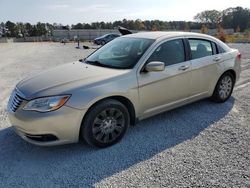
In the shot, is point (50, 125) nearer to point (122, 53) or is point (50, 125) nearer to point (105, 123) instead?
point (105, 123)

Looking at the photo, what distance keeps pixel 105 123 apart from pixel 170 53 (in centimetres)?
165

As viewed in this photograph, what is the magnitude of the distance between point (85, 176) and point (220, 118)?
9.10 ft

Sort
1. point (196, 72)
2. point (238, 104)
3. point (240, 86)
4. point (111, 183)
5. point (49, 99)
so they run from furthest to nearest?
point (240, 86)
point (238, 104)
point (196, 72)
point (49, 99)
point (111, 183)

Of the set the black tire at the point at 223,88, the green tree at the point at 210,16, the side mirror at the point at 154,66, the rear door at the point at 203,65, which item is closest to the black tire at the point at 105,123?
the side mirror at the point at 154,66

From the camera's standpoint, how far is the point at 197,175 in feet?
9.75

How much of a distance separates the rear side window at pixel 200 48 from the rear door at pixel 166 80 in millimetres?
255

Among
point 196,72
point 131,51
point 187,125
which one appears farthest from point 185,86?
point 131,51

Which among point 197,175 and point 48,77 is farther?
point 48,77

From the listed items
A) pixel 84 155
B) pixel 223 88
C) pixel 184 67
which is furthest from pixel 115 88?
pixel 223 88

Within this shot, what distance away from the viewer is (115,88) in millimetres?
3465

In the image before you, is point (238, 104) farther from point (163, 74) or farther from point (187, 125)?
point (163, 74)

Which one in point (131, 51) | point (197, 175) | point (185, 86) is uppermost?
point (131, 51)

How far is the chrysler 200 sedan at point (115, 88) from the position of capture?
10.5 feet

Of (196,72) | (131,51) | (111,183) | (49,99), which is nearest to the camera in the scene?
(111,183)
